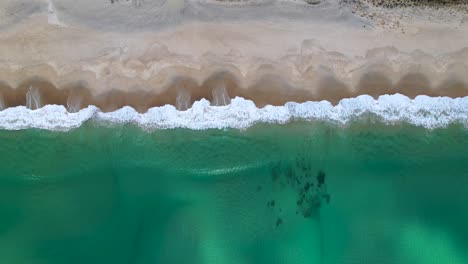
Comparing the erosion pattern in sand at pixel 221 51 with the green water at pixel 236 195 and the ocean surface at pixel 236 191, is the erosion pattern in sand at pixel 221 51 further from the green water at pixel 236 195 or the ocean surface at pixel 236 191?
the green water at pixel 236 195

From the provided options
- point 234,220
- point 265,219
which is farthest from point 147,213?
point 265,219

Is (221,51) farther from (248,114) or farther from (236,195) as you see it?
(236,195)

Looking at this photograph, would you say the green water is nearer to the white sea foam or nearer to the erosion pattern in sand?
the white sea foam

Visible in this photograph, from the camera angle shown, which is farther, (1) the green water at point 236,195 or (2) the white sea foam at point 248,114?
(2) the white sea foam at point 248,114

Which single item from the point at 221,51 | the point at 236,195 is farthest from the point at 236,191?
the point at 221,51

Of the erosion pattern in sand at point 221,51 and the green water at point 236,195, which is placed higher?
the erosion pattern in sand at point 221,51

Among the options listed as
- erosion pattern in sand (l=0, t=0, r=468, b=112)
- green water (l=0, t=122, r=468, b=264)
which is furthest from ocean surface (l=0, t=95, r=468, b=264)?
erosion pattern in sand (l=0, t=0, r=468, b=112)

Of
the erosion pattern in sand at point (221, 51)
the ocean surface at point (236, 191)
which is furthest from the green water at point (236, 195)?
the erosion pattern in sand at point (221, 51)

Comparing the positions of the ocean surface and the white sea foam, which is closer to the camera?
the ocean surface
